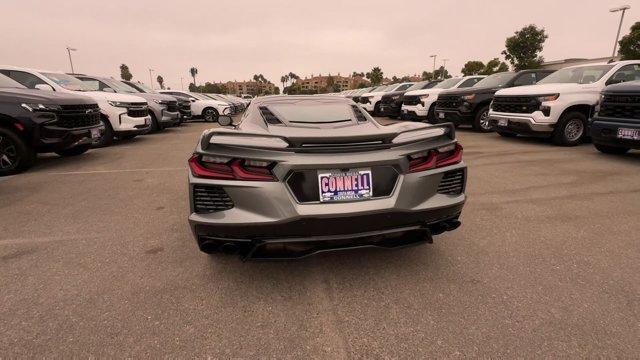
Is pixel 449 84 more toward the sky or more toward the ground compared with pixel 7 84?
more toward the ground

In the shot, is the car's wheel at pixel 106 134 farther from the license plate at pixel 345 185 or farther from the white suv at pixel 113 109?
the license plate at pixel 345 185

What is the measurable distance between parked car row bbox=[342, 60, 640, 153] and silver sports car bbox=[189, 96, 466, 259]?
552 cm

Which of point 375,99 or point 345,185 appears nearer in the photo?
point 345,185

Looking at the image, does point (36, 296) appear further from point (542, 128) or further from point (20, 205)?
point (542, 128)

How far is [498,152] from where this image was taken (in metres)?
7.20

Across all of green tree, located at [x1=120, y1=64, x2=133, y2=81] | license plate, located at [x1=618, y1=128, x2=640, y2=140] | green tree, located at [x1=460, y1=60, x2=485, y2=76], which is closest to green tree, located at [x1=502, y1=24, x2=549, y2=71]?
green tree, located at [x1=460, y1=60, x2=485, y2=76]

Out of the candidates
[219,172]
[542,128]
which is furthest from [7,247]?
[542,128]

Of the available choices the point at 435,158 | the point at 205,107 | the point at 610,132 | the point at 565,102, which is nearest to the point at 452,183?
the point at 435,158

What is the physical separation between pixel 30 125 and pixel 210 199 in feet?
17.1

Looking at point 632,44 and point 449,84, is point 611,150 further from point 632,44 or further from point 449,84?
point 632,44

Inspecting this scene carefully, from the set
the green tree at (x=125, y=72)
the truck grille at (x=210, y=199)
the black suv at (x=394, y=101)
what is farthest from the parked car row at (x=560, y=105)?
the green tree at (x=125, y=72)

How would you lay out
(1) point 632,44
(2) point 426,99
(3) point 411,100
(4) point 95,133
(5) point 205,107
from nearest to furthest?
(4) point 95,133, (2) point 426,99, (3) point 411,100, (5) point 205,107, (1) point 632,44

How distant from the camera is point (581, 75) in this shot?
7879 mm

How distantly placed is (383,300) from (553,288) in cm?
115
